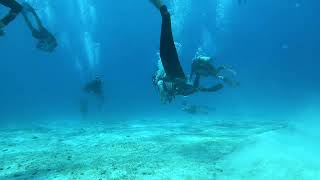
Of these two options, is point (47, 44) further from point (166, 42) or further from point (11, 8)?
point (166, 42)

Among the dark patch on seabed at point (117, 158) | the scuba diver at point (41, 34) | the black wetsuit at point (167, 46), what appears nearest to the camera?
the black wetsuit at point (167, 46)

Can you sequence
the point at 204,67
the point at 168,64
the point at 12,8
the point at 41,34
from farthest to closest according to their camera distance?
the point at 204,67 < the point at 41,34 < the point at 12,8 < the point at 168,64

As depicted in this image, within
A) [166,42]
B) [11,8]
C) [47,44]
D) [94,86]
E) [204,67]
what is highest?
[94,86]

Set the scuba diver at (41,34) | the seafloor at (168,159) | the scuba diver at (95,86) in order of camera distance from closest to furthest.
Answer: the seafloor at (168,159)
the scuba diver at (41,34)
the scuba diver at (95,86)

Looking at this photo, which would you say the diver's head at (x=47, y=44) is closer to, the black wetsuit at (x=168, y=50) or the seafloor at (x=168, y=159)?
the seafloor at (x=168, y=159)

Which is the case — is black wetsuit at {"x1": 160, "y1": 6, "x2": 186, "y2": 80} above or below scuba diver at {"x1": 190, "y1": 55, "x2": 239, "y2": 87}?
below

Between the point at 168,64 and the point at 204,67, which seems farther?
the point at 204,67

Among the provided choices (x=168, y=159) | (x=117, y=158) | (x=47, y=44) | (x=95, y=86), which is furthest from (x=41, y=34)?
(x=95, y=86)

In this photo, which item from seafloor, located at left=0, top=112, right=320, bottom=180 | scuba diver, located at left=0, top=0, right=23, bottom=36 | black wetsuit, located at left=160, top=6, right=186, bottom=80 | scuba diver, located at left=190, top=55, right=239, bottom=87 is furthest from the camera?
scuba diver, located at left=190, top=55, right=239, bottom=87

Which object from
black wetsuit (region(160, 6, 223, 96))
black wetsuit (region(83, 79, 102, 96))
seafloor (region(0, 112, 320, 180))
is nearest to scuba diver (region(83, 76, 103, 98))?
black wetsuit (region(83, 79, 102, 96))

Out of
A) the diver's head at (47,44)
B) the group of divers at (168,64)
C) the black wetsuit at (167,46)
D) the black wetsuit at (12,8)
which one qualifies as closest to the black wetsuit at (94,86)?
the group of divers at (168,64)

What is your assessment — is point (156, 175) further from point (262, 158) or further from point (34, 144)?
point (34, 144)

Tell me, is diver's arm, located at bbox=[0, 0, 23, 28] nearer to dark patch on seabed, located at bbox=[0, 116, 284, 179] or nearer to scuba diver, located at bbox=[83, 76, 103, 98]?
dark patch on seabed, located at bbox=[0, 116, 284, 179]

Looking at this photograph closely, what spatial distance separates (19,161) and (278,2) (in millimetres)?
68312
